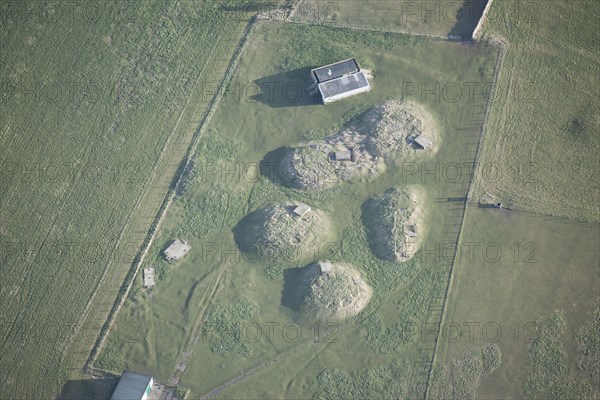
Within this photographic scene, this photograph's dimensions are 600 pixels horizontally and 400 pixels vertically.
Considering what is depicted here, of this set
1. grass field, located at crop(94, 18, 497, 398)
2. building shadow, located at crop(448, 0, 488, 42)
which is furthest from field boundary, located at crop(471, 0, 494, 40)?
grass field, located at crop(94, 18, 497, 398)

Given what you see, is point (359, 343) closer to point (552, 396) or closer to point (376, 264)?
point (376, 264)

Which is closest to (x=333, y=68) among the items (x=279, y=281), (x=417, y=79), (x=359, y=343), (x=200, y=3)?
(x=417, y=79)

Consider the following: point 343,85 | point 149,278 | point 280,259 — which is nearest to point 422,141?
point 343,85

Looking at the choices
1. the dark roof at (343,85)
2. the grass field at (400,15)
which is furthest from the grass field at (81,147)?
the dark roof at (343,85)

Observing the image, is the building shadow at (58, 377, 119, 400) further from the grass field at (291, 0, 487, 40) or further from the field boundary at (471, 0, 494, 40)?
the field boundary at (471, 0, 494, 40)

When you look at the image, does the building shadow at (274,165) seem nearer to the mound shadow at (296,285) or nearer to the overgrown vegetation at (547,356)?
the mound shadow at (296,285)
